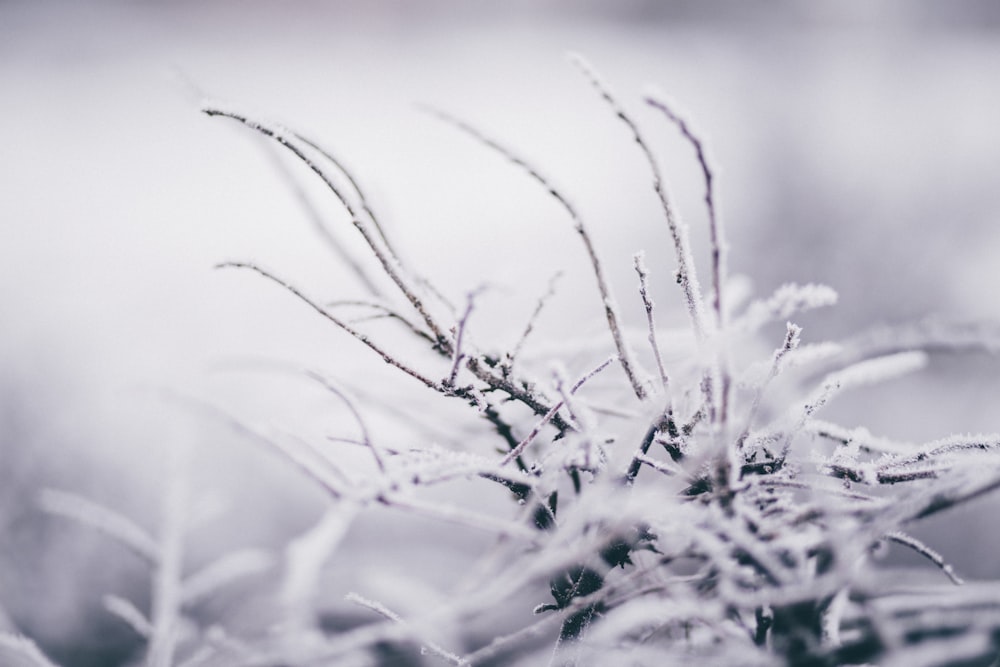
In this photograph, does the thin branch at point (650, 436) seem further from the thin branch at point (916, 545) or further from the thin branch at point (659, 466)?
the thin branch at point (916, 545)

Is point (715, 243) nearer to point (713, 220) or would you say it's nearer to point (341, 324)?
point (713, 220)

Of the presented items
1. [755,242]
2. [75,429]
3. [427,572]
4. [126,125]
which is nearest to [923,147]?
[755,242]

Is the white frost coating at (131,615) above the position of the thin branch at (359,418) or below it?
below

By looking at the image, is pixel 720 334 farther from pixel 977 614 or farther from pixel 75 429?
pixel 75 429

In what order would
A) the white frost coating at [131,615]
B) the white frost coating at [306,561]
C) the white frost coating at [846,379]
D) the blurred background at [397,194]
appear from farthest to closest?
the blurred background at [397,194] → the white frost coating at [131,615] → the white frost coating at [846,379] → the white frost coating at [306,561]

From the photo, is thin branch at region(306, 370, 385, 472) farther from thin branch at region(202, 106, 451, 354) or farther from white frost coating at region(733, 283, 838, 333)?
white frost coating at region(733, 283, 838, 333)

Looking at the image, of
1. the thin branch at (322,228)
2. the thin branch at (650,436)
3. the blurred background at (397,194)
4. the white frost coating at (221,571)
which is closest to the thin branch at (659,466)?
the thin branch at (650,436)

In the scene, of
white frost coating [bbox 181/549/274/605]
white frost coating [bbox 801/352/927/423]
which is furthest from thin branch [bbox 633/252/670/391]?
white frost coating [bbox 181/549/274/605]
